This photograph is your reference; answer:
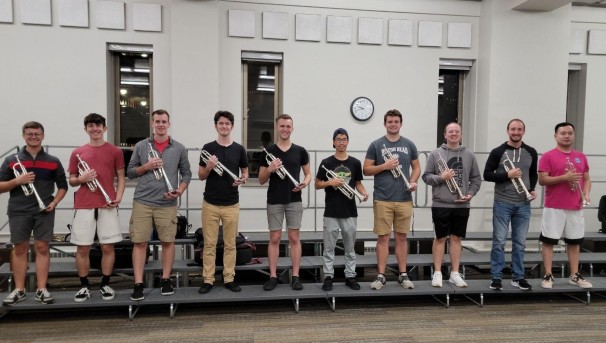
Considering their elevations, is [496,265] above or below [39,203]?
below

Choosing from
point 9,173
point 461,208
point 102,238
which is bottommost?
point 102,238

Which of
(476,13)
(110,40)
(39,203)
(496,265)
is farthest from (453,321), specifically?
(110,40)

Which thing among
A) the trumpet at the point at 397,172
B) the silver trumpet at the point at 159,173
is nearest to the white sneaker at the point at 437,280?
the trumpet at the point at 397,172

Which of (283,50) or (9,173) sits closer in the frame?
(9,173)

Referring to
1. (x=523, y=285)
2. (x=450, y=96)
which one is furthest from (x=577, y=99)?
(x=523, y=285)

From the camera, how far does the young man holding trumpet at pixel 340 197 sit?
387 centimetres

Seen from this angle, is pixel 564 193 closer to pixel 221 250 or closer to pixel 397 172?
pixel 397 172

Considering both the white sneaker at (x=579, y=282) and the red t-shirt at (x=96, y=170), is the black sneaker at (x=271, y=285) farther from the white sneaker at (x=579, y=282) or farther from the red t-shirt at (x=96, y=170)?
the white sneaker at (x=579, y=282)

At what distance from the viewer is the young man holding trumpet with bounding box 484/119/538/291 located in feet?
13.1

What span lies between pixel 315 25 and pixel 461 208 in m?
3.38

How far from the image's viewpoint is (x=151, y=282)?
4234 millimetres

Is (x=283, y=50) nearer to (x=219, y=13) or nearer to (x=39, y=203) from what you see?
(x=219, y=13)

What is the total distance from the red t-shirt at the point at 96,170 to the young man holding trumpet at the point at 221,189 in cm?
82

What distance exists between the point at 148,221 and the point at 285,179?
4.27 ft
